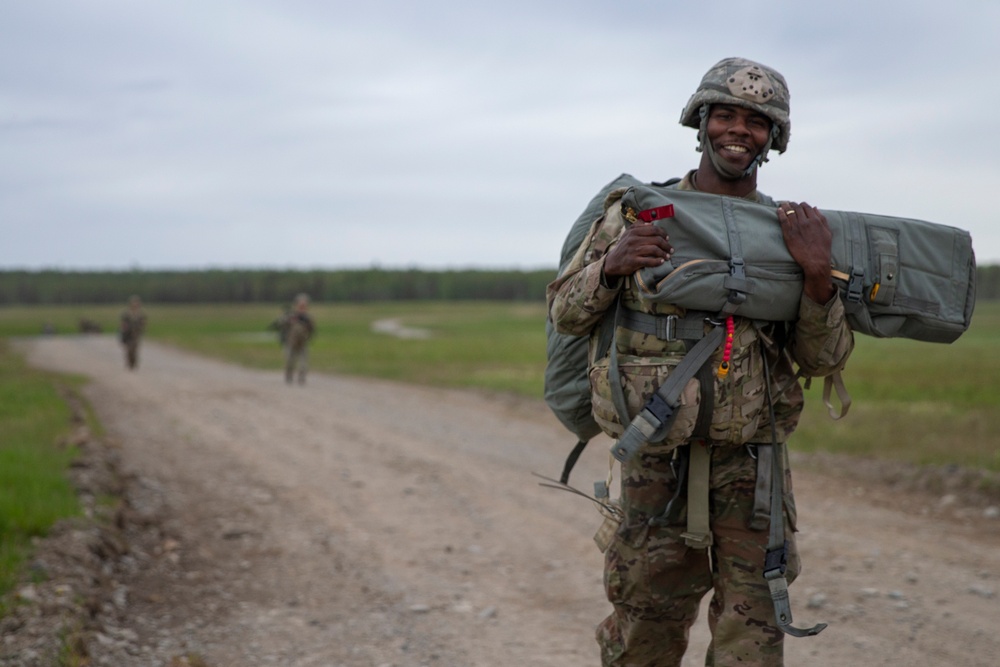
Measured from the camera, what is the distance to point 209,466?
10.5 meters

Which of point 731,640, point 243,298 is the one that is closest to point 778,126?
point 731,640

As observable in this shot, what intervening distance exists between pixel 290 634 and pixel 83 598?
3.96ft

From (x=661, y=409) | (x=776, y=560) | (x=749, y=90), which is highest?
(x=749, y=90)

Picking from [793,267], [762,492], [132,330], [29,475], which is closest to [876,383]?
[29,475]

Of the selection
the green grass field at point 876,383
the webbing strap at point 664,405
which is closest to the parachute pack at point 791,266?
the webbing strap at point 664,405

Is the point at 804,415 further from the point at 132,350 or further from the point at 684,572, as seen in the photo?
the point at 132,350

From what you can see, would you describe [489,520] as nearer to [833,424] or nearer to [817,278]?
[817,278]

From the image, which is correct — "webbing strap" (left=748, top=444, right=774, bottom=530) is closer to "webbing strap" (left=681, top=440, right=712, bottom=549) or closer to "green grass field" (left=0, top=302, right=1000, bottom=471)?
"webbing strap" (left=681, top=440, right=712, bottom=549)

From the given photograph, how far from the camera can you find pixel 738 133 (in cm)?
357

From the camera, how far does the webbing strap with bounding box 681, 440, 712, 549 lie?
358cm

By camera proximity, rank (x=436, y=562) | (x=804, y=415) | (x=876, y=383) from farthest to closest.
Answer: (x=876, y=383) → (x=804, y=415) → (x=436, y=562)

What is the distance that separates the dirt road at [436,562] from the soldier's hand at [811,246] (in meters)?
2.36

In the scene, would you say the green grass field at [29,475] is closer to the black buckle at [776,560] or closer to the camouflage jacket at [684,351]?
the camouflage jacket at [684,351]

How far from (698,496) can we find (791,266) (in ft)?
2.88
